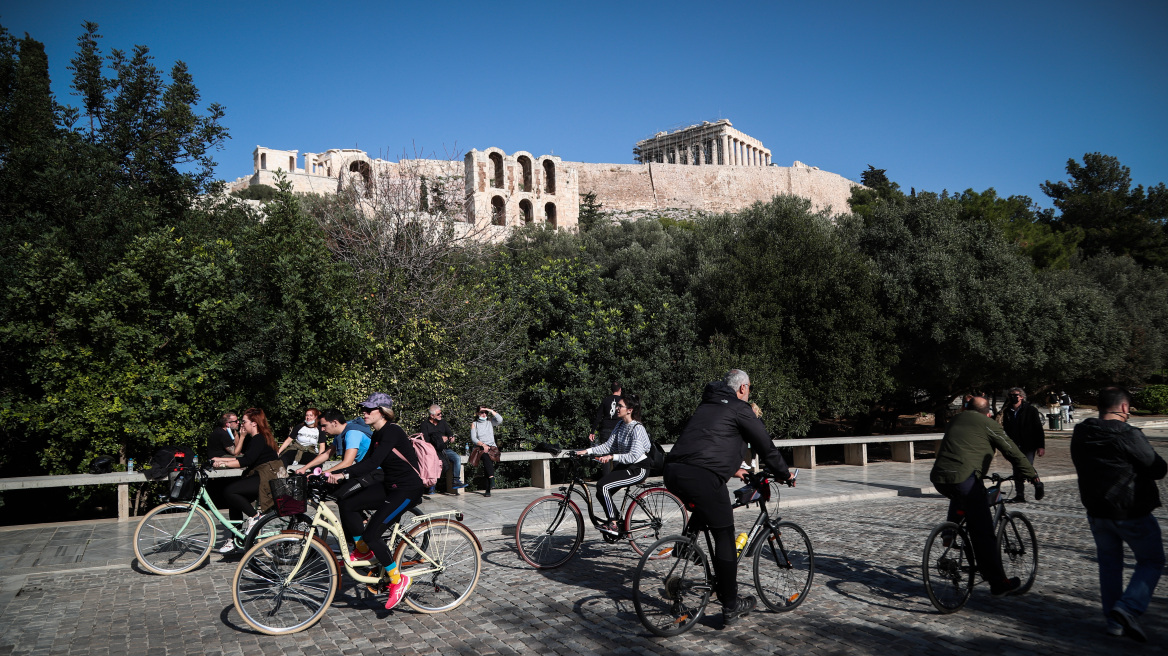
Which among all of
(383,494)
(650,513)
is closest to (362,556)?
(383,494)

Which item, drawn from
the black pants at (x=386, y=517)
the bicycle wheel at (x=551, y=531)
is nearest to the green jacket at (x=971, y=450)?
the bicycle wheel at (x=551, y=531)

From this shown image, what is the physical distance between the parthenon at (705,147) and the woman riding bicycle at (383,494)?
9699 cm

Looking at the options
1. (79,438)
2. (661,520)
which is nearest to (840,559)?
(661,520)

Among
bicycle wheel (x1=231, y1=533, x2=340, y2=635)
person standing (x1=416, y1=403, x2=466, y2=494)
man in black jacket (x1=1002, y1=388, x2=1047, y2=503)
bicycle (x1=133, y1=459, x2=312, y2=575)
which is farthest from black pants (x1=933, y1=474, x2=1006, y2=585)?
person standing (x1=416, y1=403, x2=466, y2=494)

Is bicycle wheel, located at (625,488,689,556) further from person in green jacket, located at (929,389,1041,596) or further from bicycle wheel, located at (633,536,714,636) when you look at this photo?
person in green jacket, located at (929,389,1041,596)

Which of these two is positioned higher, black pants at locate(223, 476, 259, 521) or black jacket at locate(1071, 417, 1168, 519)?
black jacket at locate(1071, 417, 1168, 519)

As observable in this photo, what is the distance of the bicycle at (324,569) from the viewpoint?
4.88 metres

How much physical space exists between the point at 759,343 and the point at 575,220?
160ft

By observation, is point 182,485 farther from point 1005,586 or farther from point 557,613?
point 1005,586

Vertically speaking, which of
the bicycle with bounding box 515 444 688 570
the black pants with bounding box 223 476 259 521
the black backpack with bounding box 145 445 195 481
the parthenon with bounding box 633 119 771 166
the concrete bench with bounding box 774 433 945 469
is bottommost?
the concrete bench with bounding box 774 433 945 469

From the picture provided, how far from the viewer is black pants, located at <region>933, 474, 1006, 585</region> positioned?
16.8ft

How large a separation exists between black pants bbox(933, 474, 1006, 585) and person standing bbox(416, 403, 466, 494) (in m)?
7.62

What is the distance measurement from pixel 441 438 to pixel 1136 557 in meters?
8.94

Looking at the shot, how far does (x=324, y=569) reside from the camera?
5.00m
